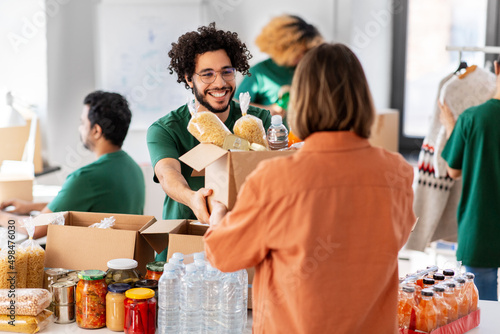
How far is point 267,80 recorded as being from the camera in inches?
153

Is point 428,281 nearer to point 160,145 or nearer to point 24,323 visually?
point 160,145

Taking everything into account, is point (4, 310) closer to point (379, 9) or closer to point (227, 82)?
point (227, 82)

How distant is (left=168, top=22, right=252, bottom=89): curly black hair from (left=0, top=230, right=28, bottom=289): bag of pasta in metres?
0.89

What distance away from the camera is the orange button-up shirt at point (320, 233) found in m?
1.21

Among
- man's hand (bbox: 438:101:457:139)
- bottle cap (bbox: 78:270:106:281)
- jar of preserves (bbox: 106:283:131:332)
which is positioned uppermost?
man's hand (bbox: 438:101:457:139)

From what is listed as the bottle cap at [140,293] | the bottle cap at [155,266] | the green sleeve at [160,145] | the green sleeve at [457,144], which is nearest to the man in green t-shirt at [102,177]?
the green sleeve at [160,145]

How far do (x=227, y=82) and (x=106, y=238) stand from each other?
731 mm

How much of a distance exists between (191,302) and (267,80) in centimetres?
254

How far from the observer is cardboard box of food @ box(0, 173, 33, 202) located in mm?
3029

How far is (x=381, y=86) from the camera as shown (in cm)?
480

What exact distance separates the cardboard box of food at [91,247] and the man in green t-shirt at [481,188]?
1568 millimetres

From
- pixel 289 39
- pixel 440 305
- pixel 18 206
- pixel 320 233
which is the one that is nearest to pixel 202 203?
pixel 320 233

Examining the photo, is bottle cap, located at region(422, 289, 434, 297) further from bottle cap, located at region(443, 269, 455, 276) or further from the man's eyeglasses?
the man's eyeglasses

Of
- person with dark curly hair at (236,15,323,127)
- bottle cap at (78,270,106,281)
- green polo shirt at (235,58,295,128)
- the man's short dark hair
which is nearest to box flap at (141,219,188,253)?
bottle cap at (78,270,106,281)
